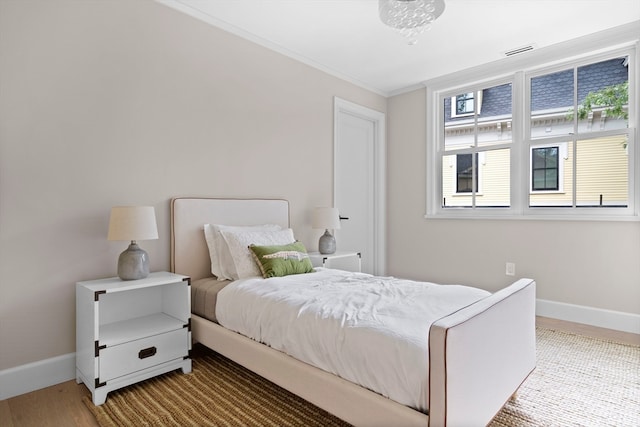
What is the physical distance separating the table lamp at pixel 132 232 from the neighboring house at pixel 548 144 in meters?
3.39

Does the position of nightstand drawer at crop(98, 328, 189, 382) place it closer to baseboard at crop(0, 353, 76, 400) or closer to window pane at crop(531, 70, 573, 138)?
baseboard at crop(0, 353, 76, 400)

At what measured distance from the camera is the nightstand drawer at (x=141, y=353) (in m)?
1.97

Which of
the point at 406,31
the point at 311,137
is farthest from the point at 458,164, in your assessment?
the point at 406,31

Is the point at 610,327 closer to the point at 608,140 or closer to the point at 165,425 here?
the point at 608,140

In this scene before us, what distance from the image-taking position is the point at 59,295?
7.22 ft

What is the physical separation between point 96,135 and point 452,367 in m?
2.46

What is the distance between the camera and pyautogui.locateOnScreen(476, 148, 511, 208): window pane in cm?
383

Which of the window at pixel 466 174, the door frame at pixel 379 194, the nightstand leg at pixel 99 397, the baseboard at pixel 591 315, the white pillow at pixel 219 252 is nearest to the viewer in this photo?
the nightstand leg at pixel 99 397

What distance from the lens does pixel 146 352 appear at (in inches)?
83.7

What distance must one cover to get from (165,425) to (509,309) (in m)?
1.75

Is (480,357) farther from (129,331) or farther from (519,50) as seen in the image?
(519,50)

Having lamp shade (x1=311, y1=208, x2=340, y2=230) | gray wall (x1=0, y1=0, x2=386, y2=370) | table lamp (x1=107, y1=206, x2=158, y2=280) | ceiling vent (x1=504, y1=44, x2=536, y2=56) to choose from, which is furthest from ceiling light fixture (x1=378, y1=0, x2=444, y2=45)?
table lamp (x1=107, y1=206, x2=158, y2=280)

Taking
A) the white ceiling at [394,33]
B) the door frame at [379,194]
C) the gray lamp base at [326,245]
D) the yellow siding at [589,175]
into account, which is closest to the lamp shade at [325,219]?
the gray lamp base at [326,245]

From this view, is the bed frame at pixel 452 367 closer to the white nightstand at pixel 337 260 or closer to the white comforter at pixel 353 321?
the white comforter at pixel 353 321
